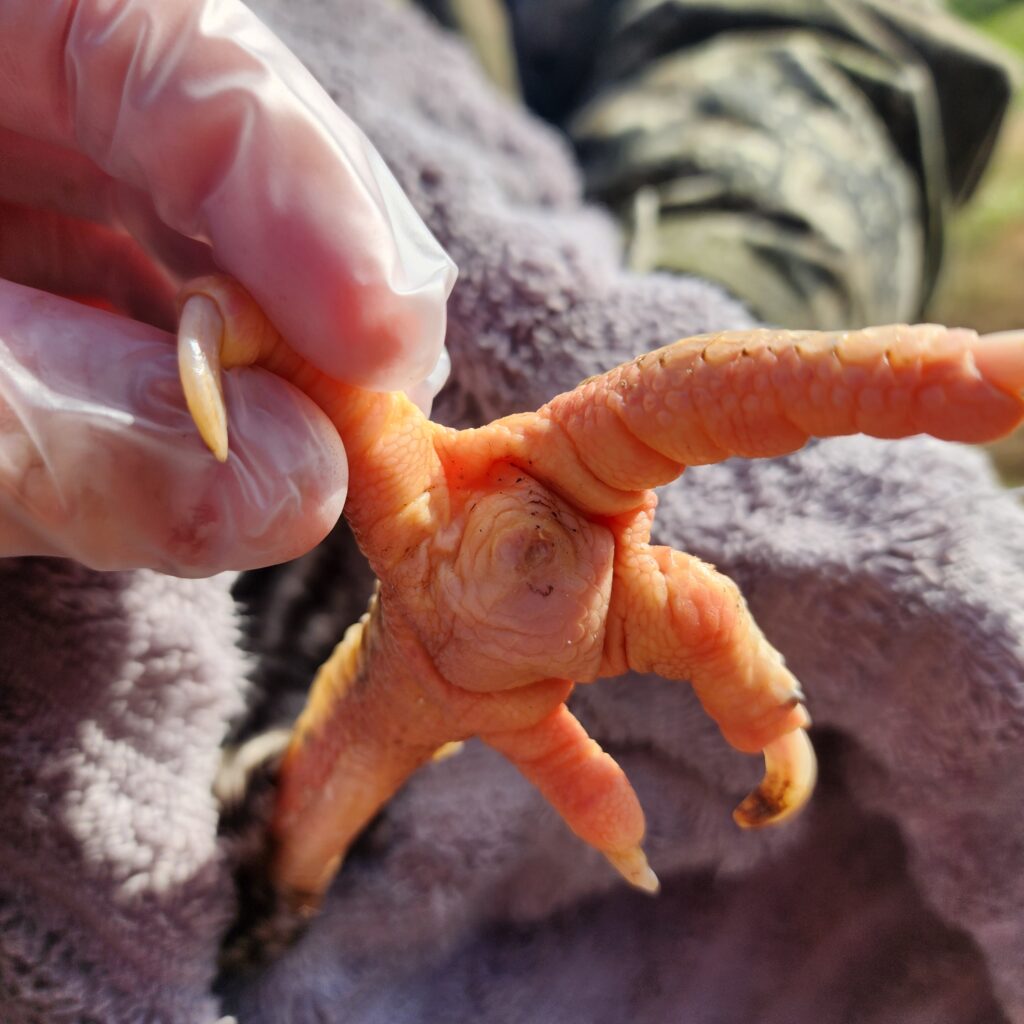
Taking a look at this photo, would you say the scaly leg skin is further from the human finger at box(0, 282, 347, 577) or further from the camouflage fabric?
the camouflage fabric

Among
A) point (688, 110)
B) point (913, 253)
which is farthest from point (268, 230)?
point (913, 253)

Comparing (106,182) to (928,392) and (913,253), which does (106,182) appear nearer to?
(928,392)

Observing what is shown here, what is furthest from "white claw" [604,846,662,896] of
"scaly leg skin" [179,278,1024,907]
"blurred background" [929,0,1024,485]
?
"blurred background" [929,0,1024,485]

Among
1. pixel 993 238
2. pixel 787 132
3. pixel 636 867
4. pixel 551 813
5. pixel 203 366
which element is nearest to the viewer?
pixel 203 366

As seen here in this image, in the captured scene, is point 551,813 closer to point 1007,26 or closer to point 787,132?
point 787,132

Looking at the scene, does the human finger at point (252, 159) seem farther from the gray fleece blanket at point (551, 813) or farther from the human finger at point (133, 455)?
the gray fleece blanket at point (551, 813)

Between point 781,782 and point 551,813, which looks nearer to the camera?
point 781,782

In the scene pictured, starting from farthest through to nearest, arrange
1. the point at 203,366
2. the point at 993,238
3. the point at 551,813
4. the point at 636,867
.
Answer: the point at 993,238 < the point at 551,813 < the point at 636,867 < the point at 203,366

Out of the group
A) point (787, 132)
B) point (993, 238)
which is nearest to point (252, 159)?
point (787, 132)
